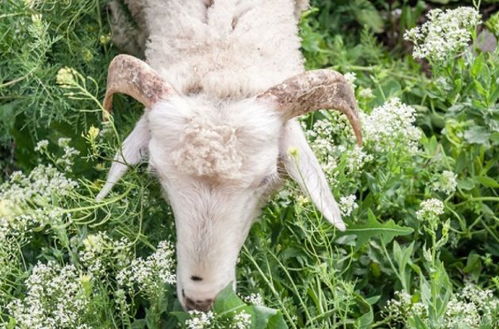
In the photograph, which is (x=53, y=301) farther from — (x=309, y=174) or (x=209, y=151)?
(x=309, y=174)

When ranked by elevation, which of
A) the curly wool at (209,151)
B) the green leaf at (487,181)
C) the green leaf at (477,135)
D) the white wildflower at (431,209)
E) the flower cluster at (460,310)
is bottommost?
the flower cluster at (460,310)

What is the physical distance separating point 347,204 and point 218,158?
2.58 feet

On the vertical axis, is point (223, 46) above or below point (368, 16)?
above

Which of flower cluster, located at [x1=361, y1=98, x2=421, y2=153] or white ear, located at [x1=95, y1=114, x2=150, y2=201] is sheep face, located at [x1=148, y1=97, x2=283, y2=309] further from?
flower cluster, located at [x1=361, y1=98, x2=421, y2=153]

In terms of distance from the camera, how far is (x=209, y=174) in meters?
4.01

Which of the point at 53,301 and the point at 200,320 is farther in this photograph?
the point at 53,301

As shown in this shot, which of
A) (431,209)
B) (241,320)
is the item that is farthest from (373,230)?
(241,320)

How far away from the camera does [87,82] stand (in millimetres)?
5426

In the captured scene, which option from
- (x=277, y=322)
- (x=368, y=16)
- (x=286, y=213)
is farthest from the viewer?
(x=368, y=16)

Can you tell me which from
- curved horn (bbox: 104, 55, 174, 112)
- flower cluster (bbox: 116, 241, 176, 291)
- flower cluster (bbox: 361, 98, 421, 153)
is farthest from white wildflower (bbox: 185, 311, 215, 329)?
flower cluster (bbox: 361, 98, 421, 153)

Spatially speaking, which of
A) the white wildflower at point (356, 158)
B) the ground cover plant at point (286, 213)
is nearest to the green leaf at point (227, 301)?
the ground cover plant at point (286, 213)

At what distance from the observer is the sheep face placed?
402cm

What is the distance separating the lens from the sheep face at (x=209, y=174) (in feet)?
13.2

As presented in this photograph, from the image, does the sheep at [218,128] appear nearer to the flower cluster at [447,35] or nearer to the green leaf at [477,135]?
the flower cluster at [447,35]
